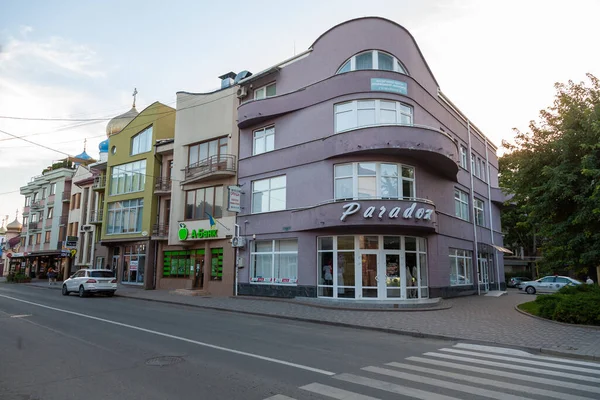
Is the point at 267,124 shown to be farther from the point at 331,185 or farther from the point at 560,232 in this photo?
the point at 560,232

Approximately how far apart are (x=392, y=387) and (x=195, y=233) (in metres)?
21.7

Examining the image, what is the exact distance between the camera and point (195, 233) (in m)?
26.2

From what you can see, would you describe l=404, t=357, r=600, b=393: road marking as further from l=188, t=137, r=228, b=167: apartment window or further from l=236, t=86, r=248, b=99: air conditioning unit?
l=236, t=86, r=248, b=99: air conditioning unit

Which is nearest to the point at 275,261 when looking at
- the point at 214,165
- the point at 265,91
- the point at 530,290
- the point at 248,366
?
the point at 214,165

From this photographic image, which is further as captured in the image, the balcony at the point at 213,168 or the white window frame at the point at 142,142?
the white window frame at the point at 142,142

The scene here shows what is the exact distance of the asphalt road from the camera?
5852mm

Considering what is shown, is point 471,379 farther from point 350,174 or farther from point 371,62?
point 371,62

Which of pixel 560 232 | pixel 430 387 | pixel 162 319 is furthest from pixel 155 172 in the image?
pixel 430 387

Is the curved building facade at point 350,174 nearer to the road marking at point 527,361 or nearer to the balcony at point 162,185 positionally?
the balcony at point 162,185

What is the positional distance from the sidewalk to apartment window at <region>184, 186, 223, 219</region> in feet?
23.0

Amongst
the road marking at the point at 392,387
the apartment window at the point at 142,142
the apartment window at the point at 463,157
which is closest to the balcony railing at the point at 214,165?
the apartment window at the point at 142,142

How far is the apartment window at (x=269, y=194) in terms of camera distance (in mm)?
22469

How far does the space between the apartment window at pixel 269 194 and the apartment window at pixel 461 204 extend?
1148cm

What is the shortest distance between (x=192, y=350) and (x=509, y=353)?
7.04 m
